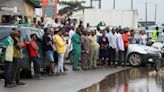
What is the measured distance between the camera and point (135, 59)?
23.1 metres

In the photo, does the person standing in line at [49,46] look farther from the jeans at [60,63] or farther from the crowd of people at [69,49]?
the jeans at [60,63]

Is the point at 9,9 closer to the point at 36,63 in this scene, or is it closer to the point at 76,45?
the point at 76,45

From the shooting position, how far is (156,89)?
14.8 metres

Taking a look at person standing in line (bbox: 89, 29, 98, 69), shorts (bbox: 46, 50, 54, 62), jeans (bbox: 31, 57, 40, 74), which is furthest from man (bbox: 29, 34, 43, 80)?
person standing in line (bbox: 89, 29, 98, 69)

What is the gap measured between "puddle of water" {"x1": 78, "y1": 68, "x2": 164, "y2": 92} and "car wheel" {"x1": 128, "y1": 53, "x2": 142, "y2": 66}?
222cm

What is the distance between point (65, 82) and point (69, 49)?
604cm

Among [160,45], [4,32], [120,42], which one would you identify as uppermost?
[4,32]

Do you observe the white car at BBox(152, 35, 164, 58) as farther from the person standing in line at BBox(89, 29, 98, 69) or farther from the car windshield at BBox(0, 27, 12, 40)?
the car windshield at BBox(0, 27, 12, 40)

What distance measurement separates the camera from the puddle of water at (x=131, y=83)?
14727 millimetres

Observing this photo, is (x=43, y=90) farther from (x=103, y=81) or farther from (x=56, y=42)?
(x=56, y=42)

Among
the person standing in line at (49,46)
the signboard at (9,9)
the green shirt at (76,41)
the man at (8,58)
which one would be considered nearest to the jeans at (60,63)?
the person standing in line at (49,46)

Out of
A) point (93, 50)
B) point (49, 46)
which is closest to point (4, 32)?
point (49, 46)

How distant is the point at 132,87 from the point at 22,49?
363 centimetres

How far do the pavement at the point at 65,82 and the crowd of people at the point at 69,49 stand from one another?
1.31ft
